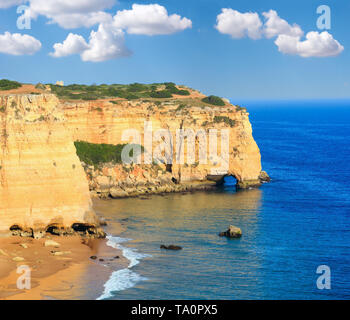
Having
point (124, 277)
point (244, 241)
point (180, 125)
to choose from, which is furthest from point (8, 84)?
point (124, 277)

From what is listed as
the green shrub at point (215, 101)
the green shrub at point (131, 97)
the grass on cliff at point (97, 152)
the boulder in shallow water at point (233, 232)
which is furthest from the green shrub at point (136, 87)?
the boulder in shallow water at point (233, 232)

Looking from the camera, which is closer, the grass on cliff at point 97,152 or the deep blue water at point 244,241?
the deep blue water at point 244,241

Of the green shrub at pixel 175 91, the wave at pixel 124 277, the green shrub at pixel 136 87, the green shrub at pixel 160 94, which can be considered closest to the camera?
the wave at pixel 124 277

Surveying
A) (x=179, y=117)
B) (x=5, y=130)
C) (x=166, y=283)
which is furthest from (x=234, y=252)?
(x=179, y=117)

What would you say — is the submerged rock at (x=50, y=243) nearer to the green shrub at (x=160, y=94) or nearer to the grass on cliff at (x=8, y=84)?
the grass on cliff at (x=8, y=84)

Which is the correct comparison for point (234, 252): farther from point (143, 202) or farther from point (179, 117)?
point (179, 117)

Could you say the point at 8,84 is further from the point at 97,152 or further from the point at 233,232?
the point at 233,232

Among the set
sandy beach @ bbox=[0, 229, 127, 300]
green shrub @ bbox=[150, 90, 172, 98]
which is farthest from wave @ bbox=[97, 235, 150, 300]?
green shrub @ bbox=[150, 90, 172, 98]
